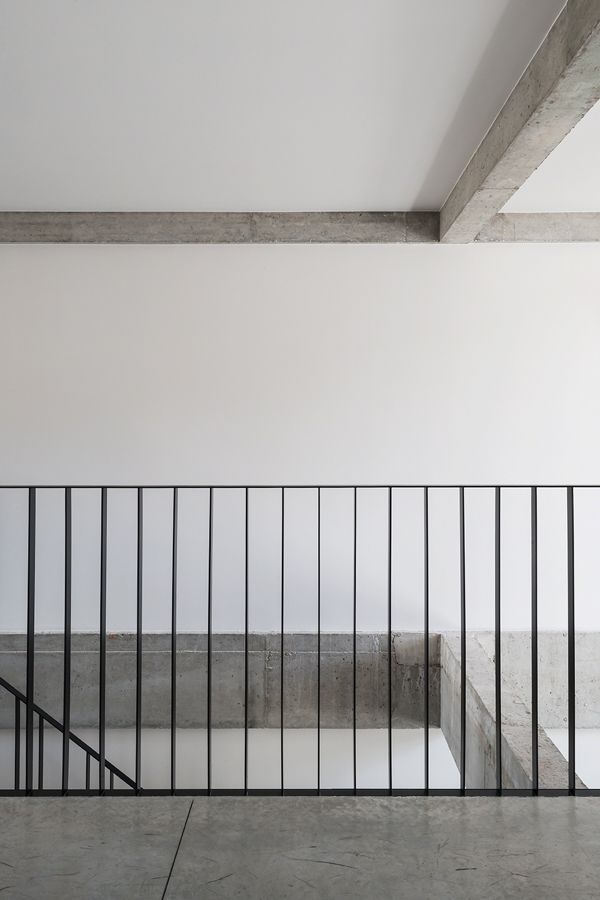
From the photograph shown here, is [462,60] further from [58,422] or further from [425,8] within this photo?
[58,422]

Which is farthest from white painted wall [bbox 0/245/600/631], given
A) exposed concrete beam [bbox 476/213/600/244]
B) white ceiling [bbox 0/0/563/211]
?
white ceiling [bbox 0/0/563/211]

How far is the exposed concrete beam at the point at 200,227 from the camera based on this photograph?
4402 mm

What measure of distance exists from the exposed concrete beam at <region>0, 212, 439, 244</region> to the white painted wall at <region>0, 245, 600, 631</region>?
119 mm

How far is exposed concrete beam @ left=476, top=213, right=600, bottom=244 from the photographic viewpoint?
4.46 metres

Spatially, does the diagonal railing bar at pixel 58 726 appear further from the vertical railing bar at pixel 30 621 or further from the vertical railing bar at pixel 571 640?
the vertical railing bar at pixel 571 640

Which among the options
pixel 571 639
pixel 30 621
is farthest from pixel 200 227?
pixel 571 639

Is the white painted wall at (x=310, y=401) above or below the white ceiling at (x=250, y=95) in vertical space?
below

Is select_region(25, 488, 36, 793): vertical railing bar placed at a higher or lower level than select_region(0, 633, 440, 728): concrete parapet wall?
higher

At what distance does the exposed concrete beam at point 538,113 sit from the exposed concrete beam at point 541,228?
1.62 feet

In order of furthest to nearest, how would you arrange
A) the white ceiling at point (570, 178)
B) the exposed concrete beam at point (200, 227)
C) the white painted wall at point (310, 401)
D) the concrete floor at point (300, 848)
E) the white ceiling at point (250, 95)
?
1. the white painted wall at point (310, 401)
2. the exposed concrete beam at point (200, 227)
3. the white ceiling at point (570, 178)
4. the white ceiling at point (250, 95)
5. the concrete floor at point (300, 848)

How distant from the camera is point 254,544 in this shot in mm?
4527

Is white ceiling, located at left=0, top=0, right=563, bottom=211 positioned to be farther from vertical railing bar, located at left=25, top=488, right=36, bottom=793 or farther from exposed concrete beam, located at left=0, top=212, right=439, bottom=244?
vertical railing bar, located at left=25, top=488, right=36, bottom=793

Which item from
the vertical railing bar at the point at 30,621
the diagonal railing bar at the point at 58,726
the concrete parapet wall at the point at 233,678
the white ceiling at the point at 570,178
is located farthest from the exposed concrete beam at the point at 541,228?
the diagonal railing bar at the point at 58,726

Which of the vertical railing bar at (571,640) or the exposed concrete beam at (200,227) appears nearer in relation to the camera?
the vertical railing bar at (571,640)
